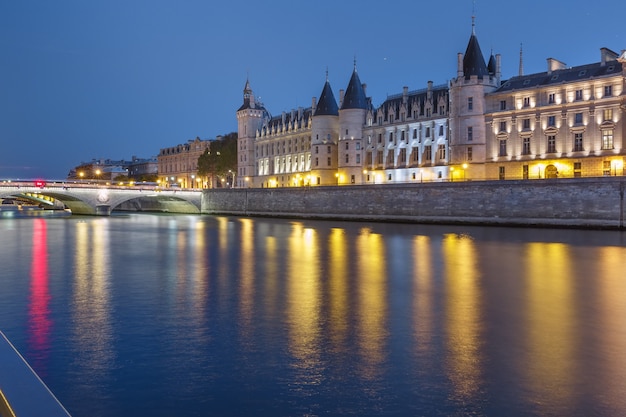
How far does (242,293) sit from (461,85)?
47.1m

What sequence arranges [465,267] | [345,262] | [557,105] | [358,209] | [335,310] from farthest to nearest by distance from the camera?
1. [358,209]
2. [557,105]
3. [345,262]
4. [465,267]
5. [335,310]

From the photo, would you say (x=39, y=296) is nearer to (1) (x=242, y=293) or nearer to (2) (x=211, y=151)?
(1) (x=242, y=293)

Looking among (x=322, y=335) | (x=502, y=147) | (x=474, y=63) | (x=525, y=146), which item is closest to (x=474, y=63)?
(x=474, y=63)

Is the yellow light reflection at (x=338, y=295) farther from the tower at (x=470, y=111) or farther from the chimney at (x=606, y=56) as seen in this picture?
the chimney at (x=606, y=56)

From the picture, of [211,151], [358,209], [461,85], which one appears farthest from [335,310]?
[211,151]

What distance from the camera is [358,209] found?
55.5 metres

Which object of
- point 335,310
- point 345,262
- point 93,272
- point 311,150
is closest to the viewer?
point 335,310

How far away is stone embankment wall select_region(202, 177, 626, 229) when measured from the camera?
1529 inches

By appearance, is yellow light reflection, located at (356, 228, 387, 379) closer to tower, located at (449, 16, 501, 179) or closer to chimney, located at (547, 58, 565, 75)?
tower, located at (449, 16, 501, 179)

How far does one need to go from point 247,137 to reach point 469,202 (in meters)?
53.1

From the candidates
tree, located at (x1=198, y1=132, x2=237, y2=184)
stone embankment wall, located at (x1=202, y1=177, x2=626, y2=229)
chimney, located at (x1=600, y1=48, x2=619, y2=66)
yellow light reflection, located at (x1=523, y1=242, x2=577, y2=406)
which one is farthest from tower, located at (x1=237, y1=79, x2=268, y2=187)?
yellow light reflection, located at (x1=523, y1=242, x2=577, y2=406)

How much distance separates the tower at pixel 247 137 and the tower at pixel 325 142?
1998 centimetres

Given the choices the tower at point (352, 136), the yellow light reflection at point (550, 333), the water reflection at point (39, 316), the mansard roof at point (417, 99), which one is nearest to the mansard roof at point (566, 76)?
the mansard roof at point (417, 99)

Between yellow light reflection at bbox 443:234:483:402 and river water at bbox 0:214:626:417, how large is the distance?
40 mm
